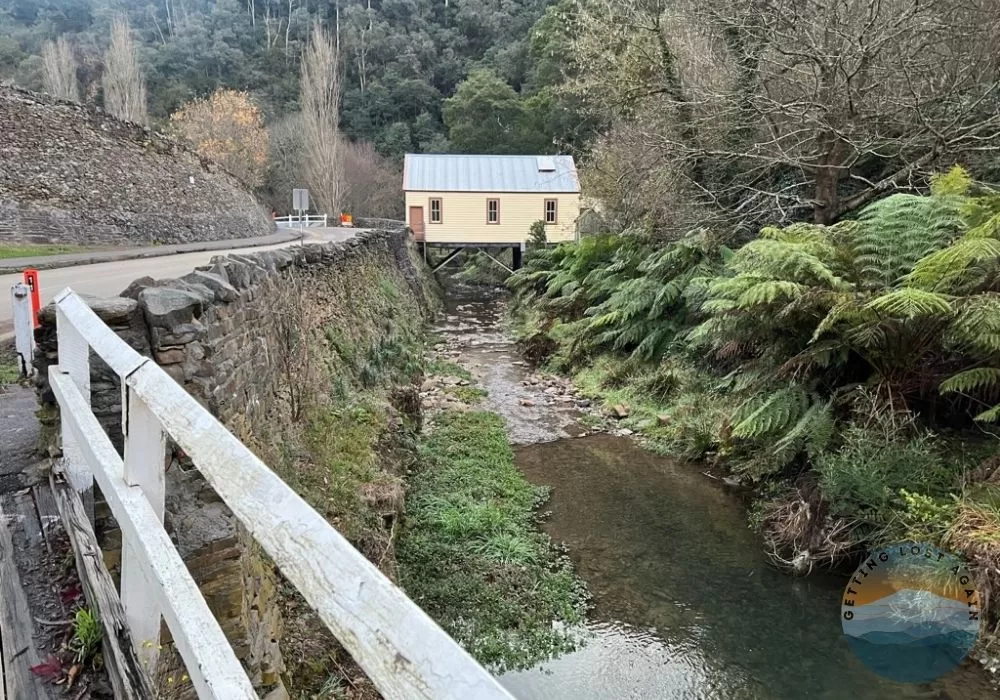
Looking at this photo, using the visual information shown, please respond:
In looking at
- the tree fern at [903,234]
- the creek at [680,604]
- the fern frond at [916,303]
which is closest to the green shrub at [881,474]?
the creek at [680,604]

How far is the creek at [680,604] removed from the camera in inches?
202

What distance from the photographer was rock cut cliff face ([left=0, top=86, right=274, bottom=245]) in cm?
1803

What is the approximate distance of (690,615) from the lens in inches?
236

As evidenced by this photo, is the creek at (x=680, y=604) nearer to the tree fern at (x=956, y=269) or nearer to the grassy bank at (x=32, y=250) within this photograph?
the tree fern at (x=956, y=269)

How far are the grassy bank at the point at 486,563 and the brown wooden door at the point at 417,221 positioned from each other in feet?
80.3

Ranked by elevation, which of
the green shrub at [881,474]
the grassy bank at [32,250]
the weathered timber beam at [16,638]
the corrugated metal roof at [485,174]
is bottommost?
the green shrub at [881,474]

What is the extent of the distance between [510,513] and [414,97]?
52.0 meters

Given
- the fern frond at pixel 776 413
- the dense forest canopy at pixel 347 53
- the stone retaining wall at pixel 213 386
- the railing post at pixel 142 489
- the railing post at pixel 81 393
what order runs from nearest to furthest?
1. the railing post at pixel 142 489
2. the railing post at pixel 81 393
3. the stone retaining wall at pixel 213 386
4. the fern frond at pixel 776 413
5. the dense forest canopy at pixel 347 53

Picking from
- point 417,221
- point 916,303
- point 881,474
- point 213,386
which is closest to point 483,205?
point 417,221

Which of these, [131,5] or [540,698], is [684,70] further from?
[131,5]

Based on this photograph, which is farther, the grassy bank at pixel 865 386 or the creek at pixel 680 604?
the grassy bank at pixel 865 386

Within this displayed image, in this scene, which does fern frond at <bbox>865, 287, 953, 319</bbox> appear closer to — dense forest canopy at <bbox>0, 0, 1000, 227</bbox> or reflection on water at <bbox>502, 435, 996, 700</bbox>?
reflection on water at <bbox>502, 435, 996, 700</bbox>

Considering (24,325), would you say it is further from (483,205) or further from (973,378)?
(483,205)

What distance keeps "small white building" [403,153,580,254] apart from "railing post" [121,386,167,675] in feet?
102
